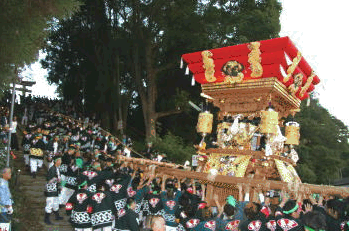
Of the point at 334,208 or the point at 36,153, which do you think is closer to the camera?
the point at 334,208

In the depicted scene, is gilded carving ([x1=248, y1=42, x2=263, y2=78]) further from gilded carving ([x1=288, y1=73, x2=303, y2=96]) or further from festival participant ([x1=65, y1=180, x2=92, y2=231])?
festival participant ([x1=65, y1=180, x2=92, y2=231])

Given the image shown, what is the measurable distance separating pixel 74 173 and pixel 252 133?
4952 millimetres

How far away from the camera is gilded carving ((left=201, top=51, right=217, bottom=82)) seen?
8344 mm

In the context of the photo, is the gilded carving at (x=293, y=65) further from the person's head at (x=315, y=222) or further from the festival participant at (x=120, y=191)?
the person's head at (x=315, y=222)

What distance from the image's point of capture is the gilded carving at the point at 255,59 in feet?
24.8

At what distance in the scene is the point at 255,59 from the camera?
7.74 metres

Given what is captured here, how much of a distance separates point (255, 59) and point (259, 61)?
99 mm

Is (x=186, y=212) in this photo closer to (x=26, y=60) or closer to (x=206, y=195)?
(x=206, y=195)

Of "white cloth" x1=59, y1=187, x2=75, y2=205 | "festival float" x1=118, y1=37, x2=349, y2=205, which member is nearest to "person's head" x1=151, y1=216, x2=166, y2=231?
"festival float" x1=118, y1=37, x2=349, y2=205

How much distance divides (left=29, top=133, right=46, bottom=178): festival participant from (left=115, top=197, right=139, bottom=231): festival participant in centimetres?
701

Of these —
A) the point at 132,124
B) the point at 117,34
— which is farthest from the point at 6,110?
the point at 132,124

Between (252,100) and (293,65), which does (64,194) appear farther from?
(293,65)

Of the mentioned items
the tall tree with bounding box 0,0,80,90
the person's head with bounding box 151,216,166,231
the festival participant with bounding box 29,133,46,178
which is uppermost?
the tall tree with bounding box 0,0,80,90

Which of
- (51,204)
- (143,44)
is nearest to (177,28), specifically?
(143,44)
